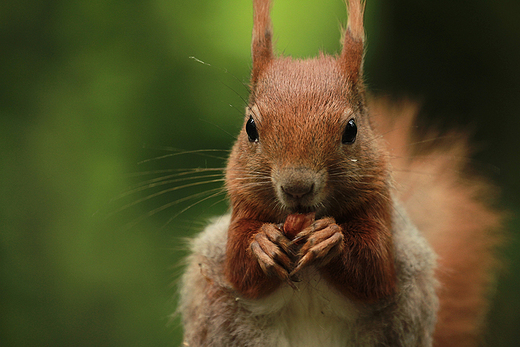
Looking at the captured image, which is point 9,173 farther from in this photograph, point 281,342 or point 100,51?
point 281,342

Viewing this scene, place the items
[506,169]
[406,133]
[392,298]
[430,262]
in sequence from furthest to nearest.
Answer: [506,169] < [406,133] < [430,262] < [392,298]

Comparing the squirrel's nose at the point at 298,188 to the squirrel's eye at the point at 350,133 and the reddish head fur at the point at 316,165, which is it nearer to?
the reddish head fur at the point at 316,165

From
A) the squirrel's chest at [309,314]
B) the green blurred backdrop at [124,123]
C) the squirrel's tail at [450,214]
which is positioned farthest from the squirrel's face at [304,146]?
the green blurred backdrop at [124,123]

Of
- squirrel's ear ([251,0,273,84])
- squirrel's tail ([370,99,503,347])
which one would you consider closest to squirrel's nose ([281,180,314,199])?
squirrel's ear ([251,0,273,84])

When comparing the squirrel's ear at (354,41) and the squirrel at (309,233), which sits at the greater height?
the squirrel's ear at (354,41)

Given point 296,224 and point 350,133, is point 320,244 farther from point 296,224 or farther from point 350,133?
point 350,133

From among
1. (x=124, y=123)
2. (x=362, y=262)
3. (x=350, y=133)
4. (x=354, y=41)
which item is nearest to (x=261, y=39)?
(x=354, y=41)

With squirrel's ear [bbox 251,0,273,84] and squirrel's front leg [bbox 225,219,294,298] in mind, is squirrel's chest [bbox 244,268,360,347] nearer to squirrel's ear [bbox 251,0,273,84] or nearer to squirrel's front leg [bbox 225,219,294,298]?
A: squirrel's front leg [bbox 225,219,294,298]

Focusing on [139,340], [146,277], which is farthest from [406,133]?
[139,340]
